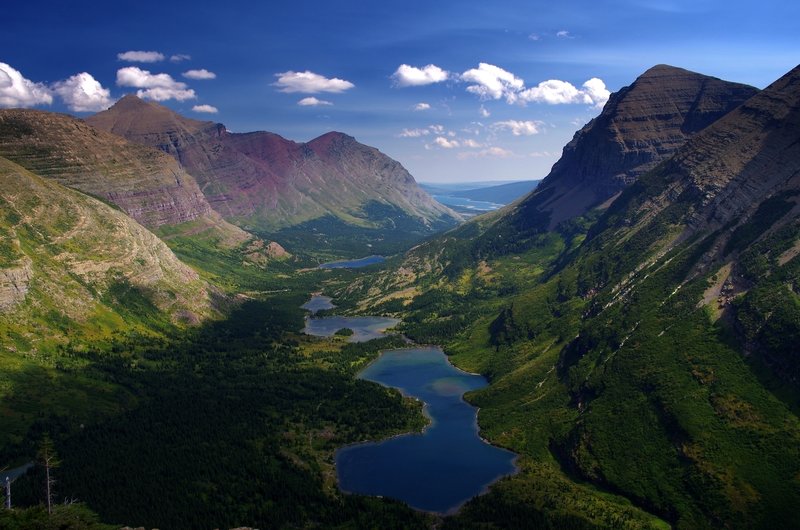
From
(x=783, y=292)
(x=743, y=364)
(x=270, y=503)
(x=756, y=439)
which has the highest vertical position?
(x=783, y=292)

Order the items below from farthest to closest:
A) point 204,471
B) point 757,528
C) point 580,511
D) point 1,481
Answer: point 204,471
point 1,481
point 580,511
point 757,528

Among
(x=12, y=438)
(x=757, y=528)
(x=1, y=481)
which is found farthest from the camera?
(x=12, y=438)

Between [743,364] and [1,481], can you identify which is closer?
[1,481]

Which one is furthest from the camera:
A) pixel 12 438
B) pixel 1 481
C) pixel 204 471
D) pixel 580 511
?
pixel 12 438

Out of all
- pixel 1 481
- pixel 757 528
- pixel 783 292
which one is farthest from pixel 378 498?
pixel 783 292

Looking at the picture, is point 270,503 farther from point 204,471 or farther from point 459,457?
point 459,457

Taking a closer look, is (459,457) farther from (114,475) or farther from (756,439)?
(114,475)

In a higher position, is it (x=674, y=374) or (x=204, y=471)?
(x=674, y=374)

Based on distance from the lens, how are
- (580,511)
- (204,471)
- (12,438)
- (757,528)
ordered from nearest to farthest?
(757,528) → (580,511) → (204,471) → (12,438)

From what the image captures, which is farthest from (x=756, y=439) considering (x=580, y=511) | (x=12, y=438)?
(x=12, y=438)
